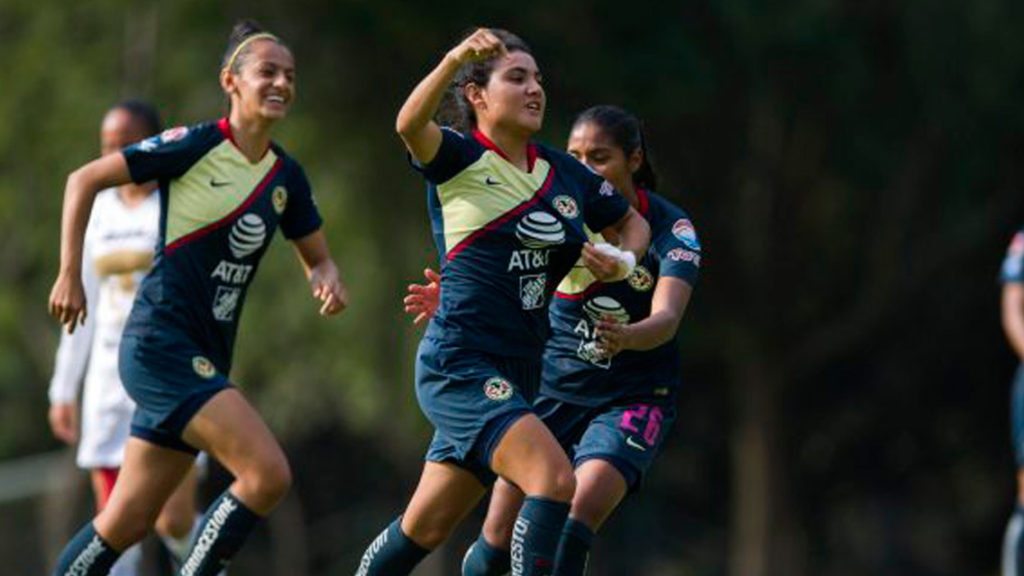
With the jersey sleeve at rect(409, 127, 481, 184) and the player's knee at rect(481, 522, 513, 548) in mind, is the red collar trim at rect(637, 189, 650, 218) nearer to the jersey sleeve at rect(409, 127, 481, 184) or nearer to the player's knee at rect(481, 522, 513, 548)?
the jersey sleeve at rect(409, 127, 481, 184)

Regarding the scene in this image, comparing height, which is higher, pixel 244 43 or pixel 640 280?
pixel 244 43

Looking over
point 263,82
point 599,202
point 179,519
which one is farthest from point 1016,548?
point 263,82

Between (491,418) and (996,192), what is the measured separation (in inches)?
597

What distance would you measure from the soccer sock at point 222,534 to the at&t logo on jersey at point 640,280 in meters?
1.85

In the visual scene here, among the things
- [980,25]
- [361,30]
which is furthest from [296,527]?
[980,25]

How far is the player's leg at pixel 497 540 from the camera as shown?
816cm

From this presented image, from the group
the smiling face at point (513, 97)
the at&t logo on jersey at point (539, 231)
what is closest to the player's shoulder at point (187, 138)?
the smiling face at point (513, 97)

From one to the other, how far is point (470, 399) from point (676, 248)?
1354mm

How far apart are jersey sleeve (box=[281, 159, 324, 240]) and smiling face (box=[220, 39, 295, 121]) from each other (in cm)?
29

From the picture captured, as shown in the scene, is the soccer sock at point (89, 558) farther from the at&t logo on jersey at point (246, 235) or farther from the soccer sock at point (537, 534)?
the soccer sock at point (537, 534)

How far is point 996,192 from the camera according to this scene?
70.3ft

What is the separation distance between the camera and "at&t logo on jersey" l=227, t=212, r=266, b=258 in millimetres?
8219

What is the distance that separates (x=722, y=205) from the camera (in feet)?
70.2

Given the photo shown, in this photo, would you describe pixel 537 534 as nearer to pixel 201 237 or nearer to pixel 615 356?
pixel 615 356
